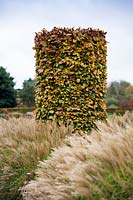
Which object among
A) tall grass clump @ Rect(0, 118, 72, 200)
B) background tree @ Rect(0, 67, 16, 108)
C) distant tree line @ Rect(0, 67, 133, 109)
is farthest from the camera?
distant tree line @ Rect(0, 67, 133, 109)

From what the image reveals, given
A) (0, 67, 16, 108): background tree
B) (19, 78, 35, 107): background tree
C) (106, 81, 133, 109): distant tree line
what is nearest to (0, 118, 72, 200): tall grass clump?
(0, 67, 16, 108): background tree

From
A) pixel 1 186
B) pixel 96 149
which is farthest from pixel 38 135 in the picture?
pixel 96 149

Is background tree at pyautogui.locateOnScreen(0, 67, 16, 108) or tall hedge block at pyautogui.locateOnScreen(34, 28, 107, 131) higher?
background tree at pyautogui.locateOnScreen(0, 67, 16, 108)

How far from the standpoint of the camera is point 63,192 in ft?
15.9

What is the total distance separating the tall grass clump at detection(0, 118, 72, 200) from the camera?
672cm

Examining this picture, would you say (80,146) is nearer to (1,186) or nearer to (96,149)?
(96,149)

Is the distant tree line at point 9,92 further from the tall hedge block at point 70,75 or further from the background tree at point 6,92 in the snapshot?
the tall hedge block at point 70,75

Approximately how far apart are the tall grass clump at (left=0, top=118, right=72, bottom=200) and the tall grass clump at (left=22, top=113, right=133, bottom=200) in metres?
0.94

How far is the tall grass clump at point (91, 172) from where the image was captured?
445cm

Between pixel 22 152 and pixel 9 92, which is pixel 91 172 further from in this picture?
pixel 9 92

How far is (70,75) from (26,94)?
3906cm

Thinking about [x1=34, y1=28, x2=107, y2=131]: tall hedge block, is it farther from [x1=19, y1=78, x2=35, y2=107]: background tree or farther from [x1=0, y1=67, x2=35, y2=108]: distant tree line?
[x1=19, y1=78, x2=35, y2=107]: background tree

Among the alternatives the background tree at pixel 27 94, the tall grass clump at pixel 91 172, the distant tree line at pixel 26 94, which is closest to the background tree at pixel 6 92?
the distant tree line at pixel 26 94

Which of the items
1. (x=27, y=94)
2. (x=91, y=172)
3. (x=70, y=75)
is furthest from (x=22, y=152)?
(x=27, y=94)
